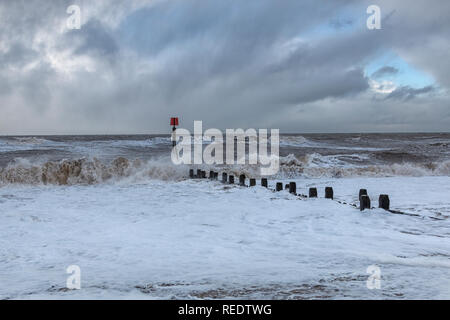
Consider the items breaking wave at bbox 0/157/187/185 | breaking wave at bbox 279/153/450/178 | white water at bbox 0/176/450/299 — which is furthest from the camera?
breaking wave at bbox 279/153/450/178

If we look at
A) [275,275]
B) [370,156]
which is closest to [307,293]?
[275,275]

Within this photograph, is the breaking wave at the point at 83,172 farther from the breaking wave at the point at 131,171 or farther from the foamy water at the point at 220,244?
the foamy water at the point at 220,244

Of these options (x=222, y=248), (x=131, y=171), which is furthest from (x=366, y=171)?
(x=222, y=248)

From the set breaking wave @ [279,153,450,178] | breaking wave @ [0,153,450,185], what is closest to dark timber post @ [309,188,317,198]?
breaking wave @ [0,153,450,185]

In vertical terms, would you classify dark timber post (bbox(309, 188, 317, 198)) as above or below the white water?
above

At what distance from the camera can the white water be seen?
11.0ft

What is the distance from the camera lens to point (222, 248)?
4.86 meters

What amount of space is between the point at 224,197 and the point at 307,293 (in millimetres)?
6340

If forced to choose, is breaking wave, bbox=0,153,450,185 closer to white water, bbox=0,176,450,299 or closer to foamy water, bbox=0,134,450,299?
foamy water, bbox=0,134,450,299

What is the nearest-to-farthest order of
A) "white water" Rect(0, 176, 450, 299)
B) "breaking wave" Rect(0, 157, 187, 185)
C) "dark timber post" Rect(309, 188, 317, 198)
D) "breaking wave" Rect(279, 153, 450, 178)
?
"white water" Rect(0, 176, 450, 299)
"dark timber post" Rect(309, 188, 317, 198)
"breaking wave" Rect(0, 157, 187, 185)
"breaking wave" Rect(279, 153, 450, 178)

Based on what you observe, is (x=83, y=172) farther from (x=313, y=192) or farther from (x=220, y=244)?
(x=220, y=244)

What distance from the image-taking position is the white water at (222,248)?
3365mm
